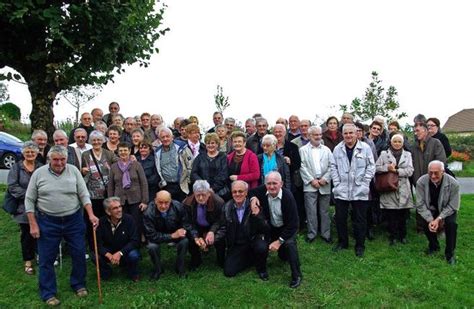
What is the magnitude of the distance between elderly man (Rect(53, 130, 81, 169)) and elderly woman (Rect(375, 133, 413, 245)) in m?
5.33

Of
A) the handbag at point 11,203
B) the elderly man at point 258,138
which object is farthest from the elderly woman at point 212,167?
the handbag at point 11,203

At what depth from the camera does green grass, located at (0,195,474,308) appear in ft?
18.6

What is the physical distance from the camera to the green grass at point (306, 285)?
567 centimetres

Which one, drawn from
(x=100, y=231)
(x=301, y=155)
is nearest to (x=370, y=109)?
(x=301, y=155)

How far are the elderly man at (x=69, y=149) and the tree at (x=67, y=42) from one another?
1311 mm

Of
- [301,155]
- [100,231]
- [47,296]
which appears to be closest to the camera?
[47,296]

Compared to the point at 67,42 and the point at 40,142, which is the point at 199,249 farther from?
the point at 67,42

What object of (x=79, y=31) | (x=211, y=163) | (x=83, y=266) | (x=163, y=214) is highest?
(x=79, y=31)

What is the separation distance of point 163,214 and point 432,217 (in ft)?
14.8

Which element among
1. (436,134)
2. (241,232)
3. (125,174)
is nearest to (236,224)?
(241,232)

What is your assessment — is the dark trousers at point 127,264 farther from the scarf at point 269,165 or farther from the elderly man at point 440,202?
the elderly man at point 440,202

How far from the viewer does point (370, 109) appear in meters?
21.3

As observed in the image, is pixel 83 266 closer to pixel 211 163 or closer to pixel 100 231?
pixel 100 231

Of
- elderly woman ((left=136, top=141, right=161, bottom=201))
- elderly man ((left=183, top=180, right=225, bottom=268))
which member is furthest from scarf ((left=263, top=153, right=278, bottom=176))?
elderly woman ((left=136, top=141, right=161, bottom=201))
